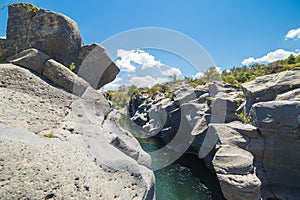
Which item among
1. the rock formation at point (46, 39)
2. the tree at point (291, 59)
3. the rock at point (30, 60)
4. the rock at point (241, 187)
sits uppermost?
the tree at point (291, 59)

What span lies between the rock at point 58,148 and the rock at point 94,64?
44.1 inches

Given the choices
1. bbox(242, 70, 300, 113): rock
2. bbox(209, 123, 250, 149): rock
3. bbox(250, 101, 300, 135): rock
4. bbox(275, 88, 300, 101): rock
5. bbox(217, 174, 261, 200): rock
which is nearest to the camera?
bbox(217, 174, 261, 200): rock

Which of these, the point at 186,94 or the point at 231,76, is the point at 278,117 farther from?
the point at 231,76

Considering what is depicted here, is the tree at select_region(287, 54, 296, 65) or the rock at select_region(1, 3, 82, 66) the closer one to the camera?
the rock at select_region(1, 3, 82, 66)

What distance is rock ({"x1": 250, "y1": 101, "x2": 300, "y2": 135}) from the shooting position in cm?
898

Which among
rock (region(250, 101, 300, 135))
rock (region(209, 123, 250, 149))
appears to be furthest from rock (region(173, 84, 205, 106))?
rock (region(250, 101, 300, 135))

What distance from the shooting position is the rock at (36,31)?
4.77 metres

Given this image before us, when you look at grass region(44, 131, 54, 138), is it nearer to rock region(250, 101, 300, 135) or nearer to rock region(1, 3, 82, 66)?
rock region(1, 3, 82, 66)

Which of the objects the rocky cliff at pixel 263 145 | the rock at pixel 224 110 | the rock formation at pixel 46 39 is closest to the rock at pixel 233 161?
the rocky cliff at pixel 263 145

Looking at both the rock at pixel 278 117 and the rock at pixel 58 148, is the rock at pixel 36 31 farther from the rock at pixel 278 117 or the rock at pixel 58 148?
the rock at pixel 278 117

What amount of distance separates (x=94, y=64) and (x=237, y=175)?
318 inches

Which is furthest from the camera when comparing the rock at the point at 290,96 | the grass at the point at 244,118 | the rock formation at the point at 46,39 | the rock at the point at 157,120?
the rock at the point at 157,120

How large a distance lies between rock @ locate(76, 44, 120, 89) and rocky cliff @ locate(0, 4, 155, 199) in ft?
0.10

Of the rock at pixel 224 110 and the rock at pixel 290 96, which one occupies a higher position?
the rock at pixel 290 96
